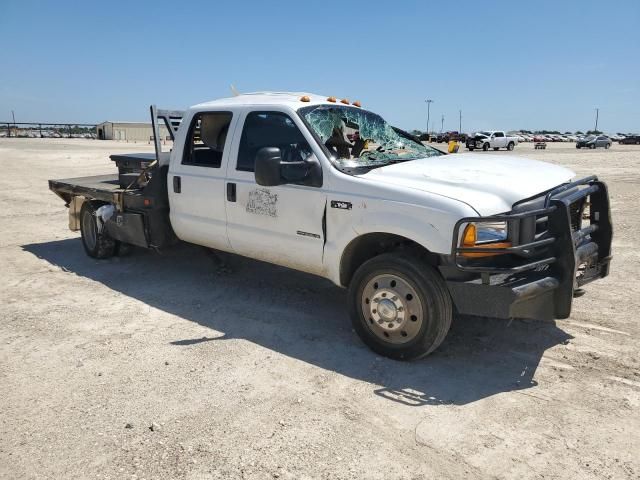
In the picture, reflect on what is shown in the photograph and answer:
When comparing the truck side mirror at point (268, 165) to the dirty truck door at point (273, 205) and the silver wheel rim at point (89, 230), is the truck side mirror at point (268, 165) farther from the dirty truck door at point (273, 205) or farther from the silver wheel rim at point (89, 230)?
the silver wheel rim at point (89, 230)

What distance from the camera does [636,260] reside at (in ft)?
21.9

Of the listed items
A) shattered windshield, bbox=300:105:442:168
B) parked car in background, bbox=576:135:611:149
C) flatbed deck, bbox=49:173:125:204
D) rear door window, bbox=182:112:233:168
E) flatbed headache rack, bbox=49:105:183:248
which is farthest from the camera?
parked car in background, bbox=576:135:611:149

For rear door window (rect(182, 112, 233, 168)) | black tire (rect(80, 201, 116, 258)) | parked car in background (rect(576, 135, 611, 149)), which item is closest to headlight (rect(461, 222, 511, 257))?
rear door window (rect(182, 112, 233, 168))

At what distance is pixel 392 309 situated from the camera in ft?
13.0

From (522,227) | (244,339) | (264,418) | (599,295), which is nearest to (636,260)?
(599,295)

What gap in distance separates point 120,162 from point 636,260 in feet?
22.0

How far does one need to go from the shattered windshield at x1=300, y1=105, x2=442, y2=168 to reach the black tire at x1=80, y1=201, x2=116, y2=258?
3643 millimetres

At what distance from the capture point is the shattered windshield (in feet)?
15.1

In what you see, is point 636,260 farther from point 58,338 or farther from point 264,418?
point 58,338

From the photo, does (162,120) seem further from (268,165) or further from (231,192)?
(268,165)

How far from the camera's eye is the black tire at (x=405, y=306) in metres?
3.76

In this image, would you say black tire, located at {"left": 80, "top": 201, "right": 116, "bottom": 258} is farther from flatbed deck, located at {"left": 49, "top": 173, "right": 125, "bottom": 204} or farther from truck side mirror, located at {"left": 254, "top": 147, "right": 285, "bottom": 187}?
truck side mirror, located at {"left": 254, "top": 147, "right": 285, "bottom": 187}

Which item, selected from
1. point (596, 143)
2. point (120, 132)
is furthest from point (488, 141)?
point (120, 132)

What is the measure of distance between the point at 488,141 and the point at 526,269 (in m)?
45.8
